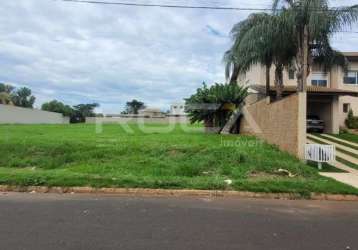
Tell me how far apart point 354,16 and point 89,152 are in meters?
12.5

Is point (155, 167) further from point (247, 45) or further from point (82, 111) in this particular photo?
point (82, 111)

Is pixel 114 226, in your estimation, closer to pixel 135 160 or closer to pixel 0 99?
pixel 135 160

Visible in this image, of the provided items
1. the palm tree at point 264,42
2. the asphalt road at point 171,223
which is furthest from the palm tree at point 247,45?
the asphalt road at point 171,223

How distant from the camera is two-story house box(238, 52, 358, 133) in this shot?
25938mm

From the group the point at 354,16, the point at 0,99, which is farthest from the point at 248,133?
the point at 0,99

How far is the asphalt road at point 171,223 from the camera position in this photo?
5.07 metres

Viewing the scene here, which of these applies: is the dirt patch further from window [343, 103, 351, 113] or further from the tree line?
the tree line

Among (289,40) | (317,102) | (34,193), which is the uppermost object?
(289,40)

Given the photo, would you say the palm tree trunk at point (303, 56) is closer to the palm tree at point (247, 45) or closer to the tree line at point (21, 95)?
the palm tree at point (247, 45)

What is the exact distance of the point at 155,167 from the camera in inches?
462

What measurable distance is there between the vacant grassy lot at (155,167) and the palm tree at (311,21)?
17.0ft

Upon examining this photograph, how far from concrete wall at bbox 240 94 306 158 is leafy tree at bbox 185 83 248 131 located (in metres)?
2.37

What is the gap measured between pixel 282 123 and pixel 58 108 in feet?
276

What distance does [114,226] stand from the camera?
5.86 metres
